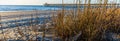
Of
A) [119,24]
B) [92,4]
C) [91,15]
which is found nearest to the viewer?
[91,15]

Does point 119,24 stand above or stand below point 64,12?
below

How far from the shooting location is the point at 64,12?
5.68 meters

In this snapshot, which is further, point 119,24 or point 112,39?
point 119,24

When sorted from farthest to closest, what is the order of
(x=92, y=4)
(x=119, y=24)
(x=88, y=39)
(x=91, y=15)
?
(x=119, y=24) < (x=92, y=4) < (x=91, y=15) < (x=88, y=39)

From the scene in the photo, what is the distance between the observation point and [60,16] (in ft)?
18.3

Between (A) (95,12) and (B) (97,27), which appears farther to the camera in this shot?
(A) (95,12)

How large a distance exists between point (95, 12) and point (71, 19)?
0.53m

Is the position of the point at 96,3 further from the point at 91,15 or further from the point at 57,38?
the point at 57,38

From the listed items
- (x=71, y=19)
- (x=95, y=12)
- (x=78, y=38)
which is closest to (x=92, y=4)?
(x=95, y=12)

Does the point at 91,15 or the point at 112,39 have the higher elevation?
the point at 91,15

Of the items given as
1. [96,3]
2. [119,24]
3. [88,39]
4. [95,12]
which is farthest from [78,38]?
[119,24]

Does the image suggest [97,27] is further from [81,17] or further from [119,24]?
[119,24]

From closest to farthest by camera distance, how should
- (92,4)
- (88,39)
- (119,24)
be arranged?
1. (88,39)
2. (92,4)
3. (119,24)

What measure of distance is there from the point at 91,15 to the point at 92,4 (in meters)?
0.50
